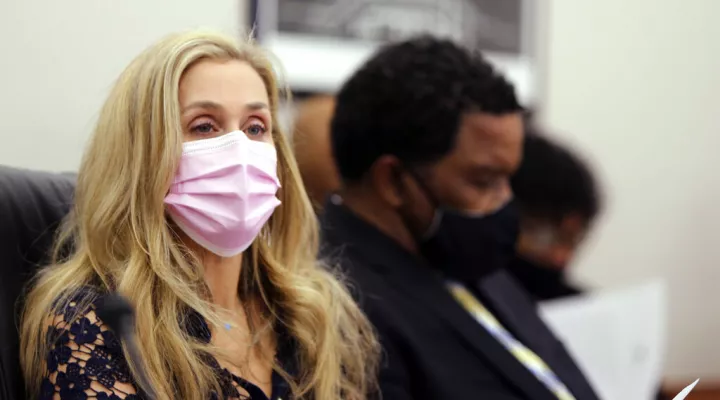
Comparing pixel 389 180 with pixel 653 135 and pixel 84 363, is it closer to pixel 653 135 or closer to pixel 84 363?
pixel 84 363

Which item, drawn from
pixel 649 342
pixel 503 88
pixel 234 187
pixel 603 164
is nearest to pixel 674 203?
pixel 603 164

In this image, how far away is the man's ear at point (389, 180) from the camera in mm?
1591

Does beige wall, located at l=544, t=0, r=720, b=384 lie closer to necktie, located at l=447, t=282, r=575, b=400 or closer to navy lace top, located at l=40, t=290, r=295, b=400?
necktie, located at l=447, t=282, r=575, b=400

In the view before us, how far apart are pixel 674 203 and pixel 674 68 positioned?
0.49 meters

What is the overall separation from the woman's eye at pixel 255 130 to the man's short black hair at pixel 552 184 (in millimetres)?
1253

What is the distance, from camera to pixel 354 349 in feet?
4.40

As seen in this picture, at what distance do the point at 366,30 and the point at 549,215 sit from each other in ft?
2.60

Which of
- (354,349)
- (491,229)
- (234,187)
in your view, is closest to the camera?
(234,187)

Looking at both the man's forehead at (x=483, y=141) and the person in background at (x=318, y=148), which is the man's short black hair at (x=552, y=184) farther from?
the man's forehead at (x=483, y=141)

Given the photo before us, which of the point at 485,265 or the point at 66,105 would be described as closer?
the point at 485,265

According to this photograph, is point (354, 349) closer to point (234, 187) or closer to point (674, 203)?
point (234, 187)

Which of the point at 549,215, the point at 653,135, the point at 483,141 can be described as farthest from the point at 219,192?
the point at 653,135

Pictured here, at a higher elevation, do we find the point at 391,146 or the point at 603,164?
the point at 391,146

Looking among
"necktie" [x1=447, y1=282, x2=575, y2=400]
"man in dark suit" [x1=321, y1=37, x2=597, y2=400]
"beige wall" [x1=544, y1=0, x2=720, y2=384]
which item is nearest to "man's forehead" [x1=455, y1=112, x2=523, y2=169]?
"man in dark suit" [x1=321, y1=37, x2=597, y2=400]
